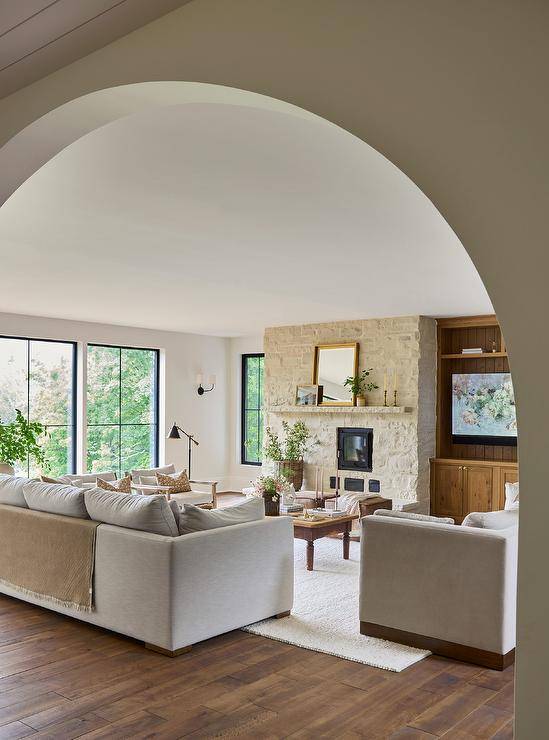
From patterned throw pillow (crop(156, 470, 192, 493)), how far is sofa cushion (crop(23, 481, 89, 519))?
2955 millimetres

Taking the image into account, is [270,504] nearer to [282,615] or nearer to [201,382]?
[282,615]

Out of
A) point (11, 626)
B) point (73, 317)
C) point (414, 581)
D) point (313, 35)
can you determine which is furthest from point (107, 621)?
point (73, 317)

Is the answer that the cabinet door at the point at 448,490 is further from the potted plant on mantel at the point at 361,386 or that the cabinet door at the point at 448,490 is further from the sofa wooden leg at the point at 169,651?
the sofa wooden leg at the point at 169,651

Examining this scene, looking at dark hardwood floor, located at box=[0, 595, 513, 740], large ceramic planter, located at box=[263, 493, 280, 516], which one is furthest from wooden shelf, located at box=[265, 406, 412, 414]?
dark hardwood floor, located at box=[0, 595, 513, 740]

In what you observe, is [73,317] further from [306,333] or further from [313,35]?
[313,35]

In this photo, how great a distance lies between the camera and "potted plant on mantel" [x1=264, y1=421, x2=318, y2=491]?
33.0 feet

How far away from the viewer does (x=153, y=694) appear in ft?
11.7

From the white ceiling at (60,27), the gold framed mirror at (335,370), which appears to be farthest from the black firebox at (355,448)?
the white ceiling at (60,27)

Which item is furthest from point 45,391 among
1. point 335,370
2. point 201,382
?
point 335,370

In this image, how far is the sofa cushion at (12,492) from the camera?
5344 millimetres

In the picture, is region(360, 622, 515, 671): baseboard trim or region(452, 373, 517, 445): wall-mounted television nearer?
region(360, 622, 515, 671): baseboard trim

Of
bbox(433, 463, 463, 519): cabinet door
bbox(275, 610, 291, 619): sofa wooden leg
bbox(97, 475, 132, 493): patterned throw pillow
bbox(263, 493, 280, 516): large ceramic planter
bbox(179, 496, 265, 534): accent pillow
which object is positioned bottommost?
bbox(275, 610, 291, 619): sofa wooden leg

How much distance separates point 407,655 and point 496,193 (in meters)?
3.53

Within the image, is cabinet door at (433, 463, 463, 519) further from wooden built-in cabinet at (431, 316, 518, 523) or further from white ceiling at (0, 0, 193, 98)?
white ceiling at (0, 0, 193, 98)
